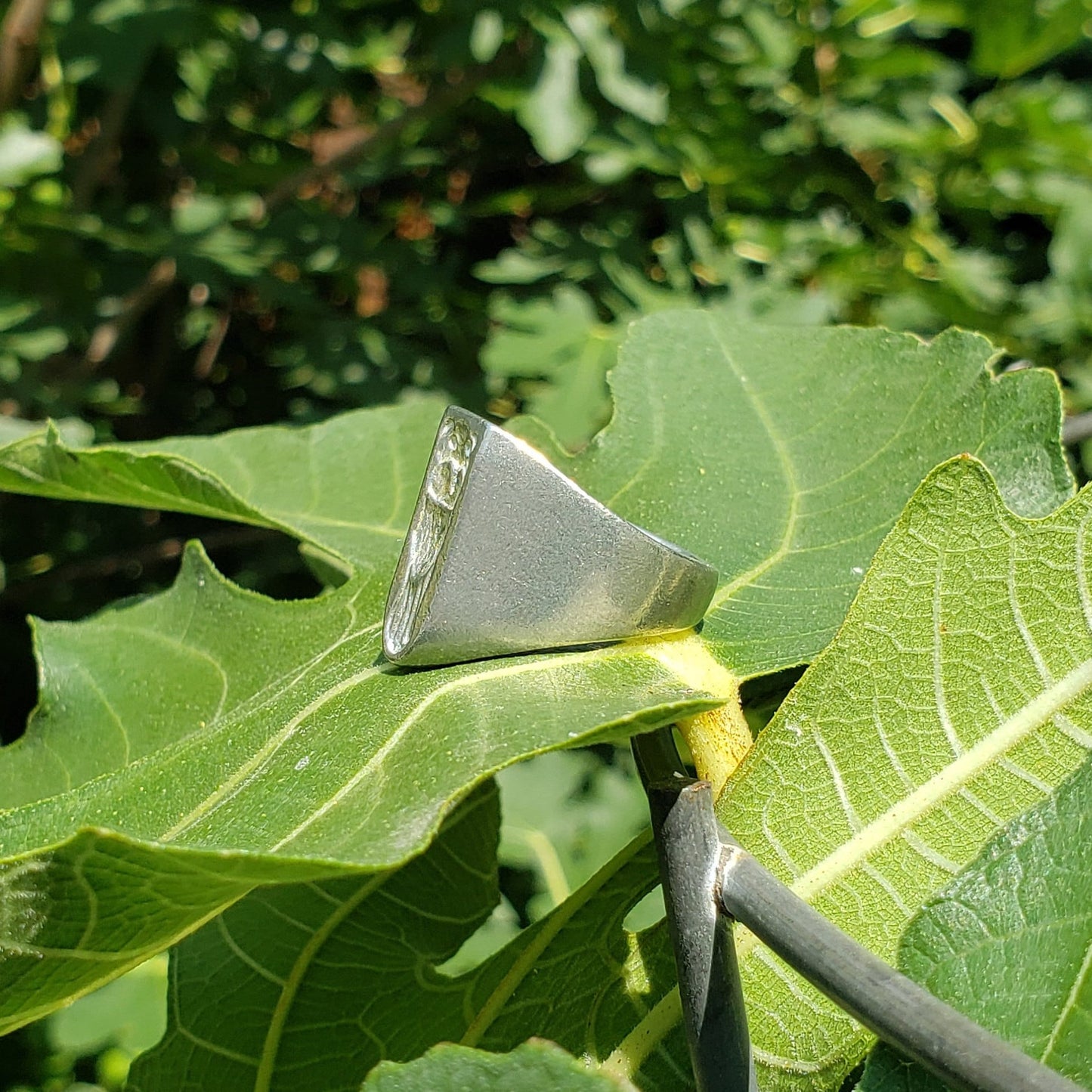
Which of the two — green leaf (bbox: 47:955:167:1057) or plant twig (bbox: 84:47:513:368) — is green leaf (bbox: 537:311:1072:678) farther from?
plant twig (bbox: 84:47:513:368)

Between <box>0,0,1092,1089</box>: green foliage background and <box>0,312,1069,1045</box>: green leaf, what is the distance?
68 centimetres

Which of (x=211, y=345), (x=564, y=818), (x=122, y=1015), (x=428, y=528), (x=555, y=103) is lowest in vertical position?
(x=122, y=1015)

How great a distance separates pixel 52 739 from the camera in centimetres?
65

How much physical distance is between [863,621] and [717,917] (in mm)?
132

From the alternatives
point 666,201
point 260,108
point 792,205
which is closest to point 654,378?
point 666,201

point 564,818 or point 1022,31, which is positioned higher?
point 1022,31

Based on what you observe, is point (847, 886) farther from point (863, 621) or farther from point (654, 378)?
point (654, 378)

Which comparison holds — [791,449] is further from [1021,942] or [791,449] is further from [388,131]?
[388,131]

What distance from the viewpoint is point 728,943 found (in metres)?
0.40

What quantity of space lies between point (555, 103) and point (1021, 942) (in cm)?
135

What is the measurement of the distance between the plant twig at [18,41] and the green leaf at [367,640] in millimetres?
1159

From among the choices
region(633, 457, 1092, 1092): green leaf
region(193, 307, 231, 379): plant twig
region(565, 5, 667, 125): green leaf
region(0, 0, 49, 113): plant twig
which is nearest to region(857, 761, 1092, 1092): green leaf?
region(633, 457, 1092, 1092): green leaf

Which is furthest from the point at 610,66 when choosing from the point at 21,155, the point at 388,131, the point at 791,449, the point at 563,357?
the point at 791,449

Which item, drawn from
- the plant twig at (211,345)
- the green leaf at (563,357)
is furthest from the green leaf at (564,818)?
the plant twig at (211,345)
